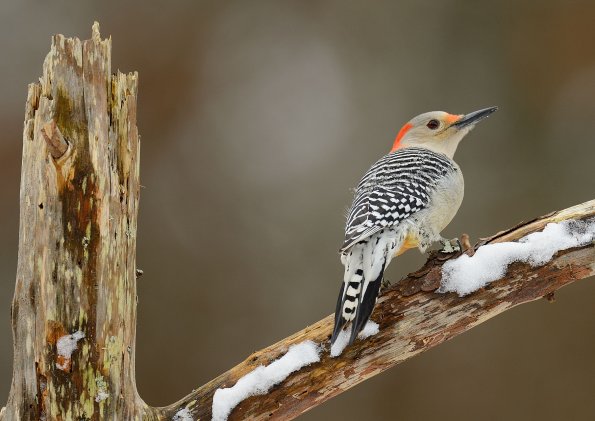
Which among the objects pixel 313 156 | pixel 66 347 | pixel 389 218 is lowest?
pixel 66 347

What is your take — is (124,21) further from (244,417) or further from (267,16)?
(244,417)

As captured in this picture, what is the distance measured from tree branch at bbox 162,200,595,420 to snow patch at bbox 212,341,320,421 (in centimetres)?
2

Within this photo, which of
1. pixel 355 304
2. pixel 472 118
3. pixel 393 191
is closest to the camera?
pixel 355 304

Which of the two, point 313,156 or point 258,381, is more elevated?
point 313,156

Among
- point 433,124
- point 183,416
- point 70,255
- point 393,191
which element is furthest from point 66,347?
point 433,124

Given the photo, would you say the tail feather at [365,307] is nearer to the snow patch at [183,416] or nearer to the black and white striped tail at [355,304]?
the black and white striped tail at [355,304]

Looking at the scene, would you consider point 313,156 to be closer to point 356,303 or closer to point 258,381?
point 356,303

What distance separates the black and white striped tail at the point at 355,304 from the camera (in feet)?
8.53

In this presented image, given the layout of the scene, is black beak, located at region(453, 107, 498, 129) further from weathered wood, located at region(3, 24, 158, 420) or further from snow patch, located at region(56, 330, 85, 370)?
snow patch, located at region(56, 330, 85, 370)

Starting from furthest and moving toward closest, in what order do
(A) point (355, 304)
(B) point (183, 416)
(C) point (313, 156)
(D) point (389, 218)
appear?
1. (C) point (313, 156)
2. (D) point (389, 218)
3. (A) point (355, 304)
4. (B) point (183, 416)

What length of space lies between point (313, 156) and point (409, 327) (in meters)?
3.28

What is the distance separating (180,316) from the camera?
5.38 meters

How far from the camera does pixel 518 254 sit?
103 inches

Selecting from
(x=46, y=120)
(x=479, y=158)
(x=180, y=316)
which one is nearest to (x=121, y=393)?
(x=46, y=120)
